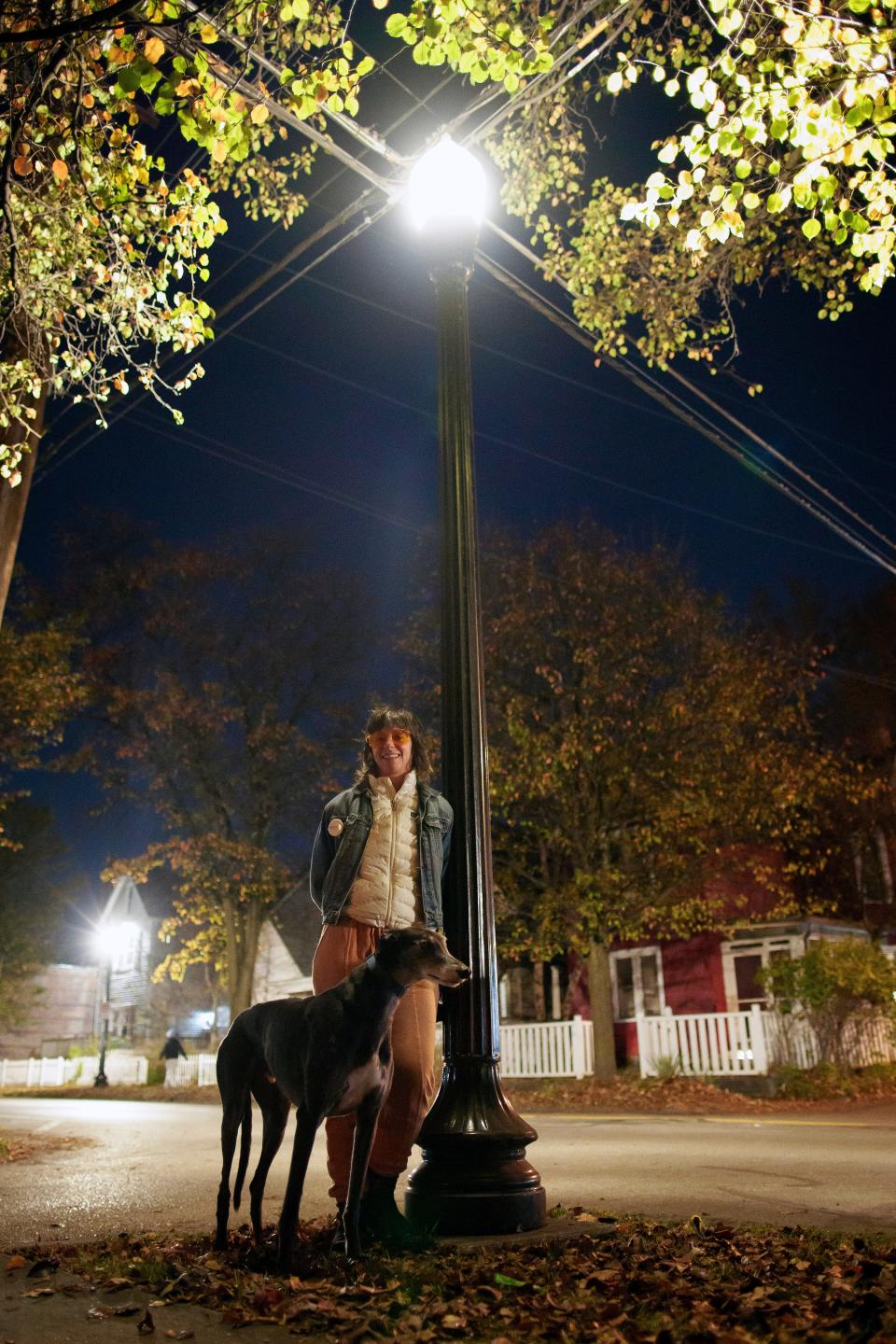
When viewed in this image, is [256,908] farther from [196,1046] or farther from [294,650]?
[196,1046]

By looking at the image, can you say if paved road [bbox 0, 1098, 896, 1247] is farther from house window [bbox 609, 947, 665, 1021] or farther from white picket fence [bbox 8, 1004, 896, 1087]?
house window [bbox 609, 947, 665, 1021]

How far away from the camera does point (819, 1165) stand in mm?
6703

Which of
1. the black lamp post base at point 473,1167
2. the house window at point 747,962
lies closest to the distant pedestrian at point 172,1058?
the house window at point 747,962

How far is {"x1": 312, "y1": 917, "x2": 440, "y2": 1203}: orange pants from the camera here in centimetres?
396

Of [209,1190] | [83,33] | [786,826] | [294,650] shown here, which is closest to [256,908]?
[294,650]

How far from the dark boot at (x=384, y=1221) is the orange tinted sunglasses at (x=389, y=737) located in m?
1.76

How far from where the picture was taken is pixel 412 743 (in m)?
4.62

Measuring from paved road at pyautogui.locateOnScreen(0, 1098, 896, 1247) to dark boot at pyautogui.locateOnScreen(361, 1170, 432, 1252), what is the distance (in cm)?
137

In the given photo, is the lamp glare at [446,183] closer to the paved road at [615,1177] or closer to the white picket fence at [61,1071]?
the paved road at [615,1177]

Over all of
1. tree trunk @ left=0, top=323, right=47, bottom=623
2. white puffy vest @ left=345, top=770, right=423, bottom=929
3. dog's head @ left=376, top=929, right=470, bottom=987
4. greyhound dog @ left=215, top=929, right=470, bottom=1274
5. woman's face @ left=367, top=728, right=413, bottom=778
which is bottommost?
greyhound dog @ left=215, top=929, right=470, bottom=1274

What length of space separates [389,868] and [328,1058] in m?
0.94

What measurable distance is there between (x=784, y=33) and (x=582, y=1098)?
15.7 meters

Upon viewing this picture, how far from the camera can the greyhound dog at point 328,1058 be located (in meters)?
3.53

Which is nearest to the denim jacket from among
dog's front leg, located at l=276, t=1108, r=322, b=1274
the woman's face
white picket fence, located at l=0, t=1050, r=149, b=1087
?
the woman's face
